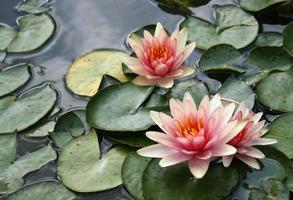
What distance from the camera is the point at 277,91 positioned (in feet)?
6.29

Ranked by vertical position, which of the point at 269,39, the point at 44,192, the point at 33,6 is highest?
the point at 33,6

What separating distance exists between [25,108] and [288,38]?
1012 millimetres

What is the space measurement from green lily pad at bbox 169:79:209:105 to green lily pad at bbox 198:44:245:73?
0.42ft

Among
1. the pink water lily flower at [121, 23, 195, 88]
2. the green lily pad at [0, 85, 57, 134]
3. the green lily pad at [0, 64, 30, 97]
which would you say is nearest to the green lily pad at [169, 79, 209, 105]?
the pink water lily flower at [121, 23, 195, 88]

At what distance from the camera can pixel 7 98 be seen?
210 centimetres

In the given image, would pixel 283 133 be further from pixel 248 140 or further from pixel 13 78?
pixel 13 78

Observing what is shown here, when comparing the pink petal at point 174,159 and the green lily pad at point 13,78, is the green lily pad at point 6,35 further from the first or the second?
the pink petal at point 174,159

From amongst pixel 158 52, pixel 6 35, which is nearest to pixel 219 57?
pixel 158 52

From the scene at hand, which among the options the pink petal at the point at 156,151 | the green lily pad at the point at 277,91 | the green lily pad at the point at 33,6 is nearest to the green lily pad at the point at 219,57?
the green lily pad at the point at 277,91

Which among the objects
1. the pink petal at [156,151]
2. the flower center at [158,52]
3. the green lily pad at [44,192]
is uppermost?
the flower center at [158,52]

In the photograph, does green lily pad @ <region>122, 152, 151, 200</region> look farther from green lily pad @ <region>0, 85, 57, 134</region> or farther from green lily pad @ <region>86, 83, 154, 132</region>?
green lily pad @ <region>0, 85, 57, 134</region>

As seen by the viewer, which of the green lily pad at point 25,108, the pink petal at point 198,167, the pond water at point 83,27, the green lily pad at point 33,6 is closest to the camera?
the pink petal at point 198,167

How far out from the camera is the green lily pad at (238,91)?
1.87m

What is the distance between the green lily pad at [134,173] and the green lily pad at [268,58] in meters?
0.60
